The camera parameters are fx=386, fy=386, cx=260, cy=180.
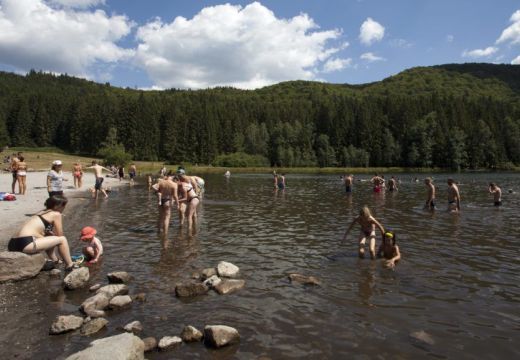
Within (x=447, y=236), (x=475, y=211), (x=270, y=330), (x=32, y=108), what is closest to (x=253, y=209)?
(x=447, y=236)

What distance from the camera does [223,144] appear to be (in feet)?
434

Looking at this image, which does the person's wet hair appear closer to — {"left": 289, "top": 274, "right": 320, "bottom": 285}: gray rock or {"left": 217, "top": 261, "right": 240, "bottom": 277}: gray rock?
{"left": 217, "top": 261, "right": 240, "bottom": 277}: gray rock

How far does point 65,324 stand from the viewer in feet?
23.5

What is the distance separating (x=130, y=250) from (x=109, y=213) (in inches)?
385

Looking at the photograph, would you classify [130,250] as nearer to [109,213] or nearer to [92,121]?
[109,213]

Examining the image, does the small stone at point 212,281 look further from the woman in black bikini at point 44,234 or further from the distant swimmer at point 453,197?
the distant swimmer at point 453,197

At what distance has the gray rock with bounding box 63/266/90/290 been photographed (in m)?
9.33

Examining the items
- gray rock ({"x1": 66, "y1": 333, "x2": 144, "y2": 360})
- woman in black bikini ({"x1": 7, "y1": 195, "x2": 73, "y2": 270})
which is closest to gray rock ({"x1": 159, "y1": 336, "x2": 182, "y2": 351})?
gray rock ({"x1": 66, "y1": 333, "x2": 144, "y2": 360})

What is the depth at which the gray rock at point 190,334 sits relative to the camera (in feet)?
22.9

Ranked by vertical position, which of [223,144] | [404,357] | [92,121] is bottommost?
[404,357]

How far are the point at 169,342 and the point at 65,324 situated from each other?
2069 mm

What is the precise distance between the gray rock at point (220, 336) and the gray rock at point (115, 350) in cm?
A: 115

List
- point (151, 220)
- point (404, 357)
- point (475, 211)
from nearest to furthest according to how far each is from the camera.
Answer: point (404, 357), point (151, 220), point (475, 211)

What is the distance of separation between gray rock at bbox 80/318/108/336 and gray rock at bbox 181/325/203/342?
164cm
